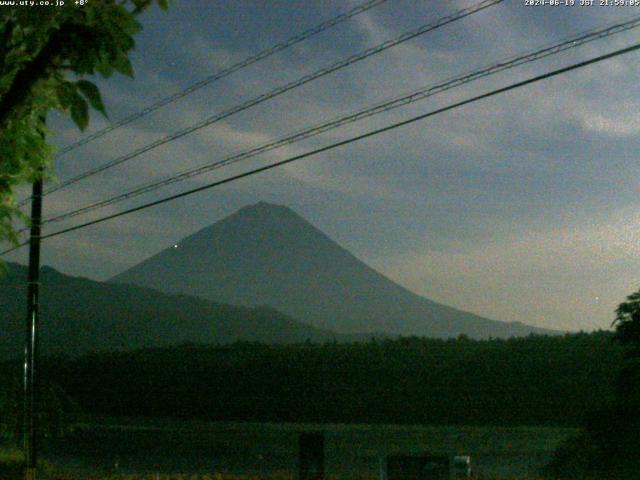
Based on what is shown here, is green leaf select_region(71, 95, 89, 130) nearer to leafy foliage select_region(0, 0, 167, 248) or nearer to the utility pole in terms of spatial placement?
leafy foliage select_region(0, 0, 167, 248)

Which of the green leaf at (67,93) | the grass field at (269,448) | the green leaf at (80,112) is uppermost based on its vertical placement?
the green leaf at (67,93)

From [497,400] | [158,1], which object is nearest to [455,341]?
[497,400]

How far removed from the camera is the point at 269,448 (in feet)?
141

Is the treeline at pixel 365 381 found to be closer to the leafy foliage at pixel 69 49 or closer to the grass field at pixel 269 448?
the grass field at pixel 269 448

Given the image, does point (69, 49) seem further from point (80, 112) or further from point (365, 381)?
point (365, 381)

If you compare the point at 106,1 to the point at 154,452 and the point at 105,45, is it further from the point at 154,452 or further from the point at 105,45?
the point at 154,452

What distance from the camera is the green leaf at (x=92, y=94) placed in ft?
12.5

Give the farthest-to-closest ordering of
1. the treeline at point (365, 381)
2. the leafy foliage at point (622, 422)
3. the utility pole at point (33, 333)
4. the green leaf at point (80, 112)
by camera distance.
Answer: the treeline at point (365, 381)
the utility pole at point (33, 333)
the leafy foliage at point (622, 422)
the green leaf at point (80, 112)

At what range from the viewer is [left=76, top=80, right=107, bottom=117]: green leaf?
12.5 ft

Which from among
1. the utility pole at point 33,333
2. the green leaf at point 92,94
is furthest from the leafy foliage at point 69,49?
the utility pole at point 33,333

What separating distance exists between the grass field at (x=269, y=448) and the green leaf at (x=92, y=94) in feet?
48.4

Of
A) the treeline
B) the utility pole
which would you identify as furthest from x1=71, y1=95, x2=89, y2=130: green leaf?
the treeline

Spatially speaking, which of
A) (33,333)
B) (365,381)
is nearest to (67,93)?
(33,333)

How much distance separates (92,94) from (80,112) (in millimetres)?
94
